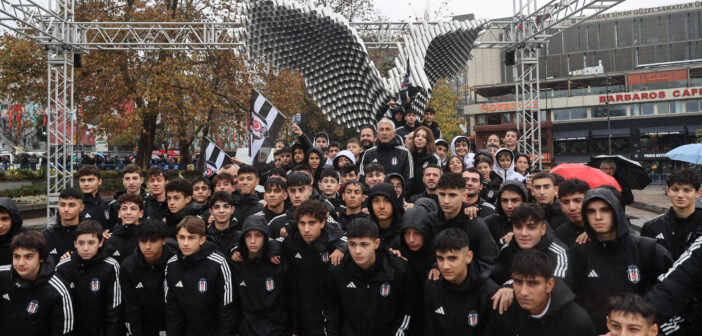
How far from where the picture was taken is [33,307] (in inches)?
136

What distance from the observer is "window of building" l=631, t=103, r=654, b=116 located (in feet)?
141

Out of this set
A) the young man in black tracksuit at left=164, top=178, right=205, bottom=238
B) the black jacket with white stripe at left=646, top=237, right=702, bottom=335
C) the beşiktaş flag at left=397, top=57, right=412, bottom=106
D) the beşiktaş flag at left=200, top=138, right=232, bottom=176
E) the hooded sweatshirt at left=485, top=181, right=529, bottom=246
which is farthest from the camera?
the beşiktaş flag at left=397, top=57, right=412, bottom=106

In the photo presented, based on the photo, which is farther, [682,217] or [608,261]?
[682,217]

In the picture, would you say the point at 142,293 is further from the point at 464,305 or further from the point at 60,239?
the point at 464,305

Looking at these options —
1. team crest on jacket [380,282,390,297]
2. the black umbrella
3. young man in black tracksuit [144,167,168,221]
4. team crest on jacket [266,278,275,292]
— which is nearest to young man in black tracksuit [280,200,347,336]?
team crest on jacket [266,278,275,292]

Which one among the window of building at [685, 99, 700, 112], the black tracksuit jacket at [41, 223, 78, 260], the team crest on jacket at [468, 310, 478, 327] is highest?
the window of building at [685, 99, 700, 112]

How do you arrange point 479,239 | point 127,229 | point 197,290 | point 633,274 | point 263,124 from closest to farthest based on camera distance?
point 633,274 → point 479,239 → point 197,290 → point 127,229 → point 263,124

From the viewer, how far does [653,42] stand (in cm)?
5675

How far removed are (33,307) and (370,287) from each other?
2503 millimetres

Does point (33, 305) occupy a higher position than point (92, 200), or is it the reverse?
point (92, 200)

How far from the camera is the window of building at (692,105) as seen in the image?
41.2 metres

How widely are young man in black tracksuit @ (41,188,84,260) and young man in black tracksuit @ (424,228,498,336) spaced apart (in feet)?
11.6

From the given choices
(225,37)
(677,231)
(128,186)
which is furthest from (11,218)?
(225,37)

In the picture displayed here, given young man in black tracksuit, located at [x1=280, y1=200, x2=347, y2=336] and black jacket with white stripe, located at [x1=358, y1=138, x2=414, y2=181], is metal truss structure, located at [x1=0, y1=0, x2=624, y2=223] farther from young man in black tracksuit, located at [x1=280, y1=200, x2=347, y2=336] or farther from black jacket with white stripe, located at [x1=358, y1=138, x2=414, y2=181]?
young man in black tracksuit, located at [x1=280, y1=200, x2=347, y2=336]
